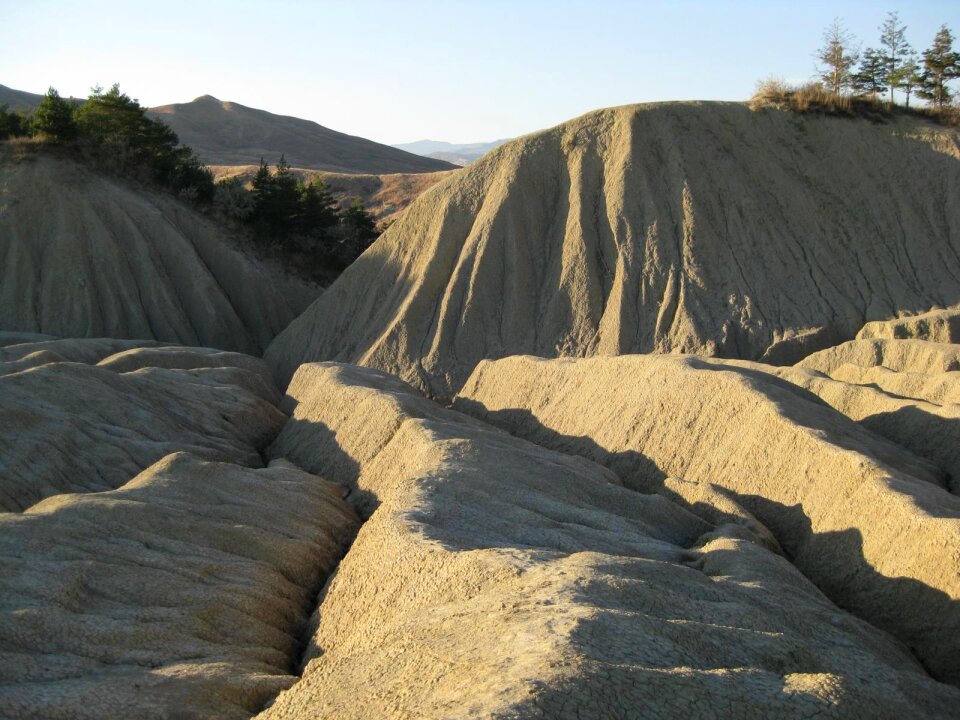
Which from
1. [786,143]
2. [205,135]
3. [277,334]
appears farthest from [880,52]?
[205,135]

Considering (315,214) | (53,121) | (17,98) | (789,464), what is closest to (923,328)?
(789,464)

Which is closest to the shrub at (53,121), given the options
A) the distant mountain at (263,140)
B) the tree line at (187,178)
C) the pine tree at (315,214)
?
the tree line at (187,178)

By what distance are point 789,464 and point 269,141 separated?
299 ft

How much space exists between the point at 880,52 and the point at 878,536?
102 ft

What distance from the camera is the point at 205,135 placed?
96.9 m

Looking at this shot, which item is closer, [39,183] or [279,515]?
[279,515]

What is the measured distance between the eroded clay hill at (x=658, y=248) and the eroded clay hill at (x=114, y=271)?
3.94 metres

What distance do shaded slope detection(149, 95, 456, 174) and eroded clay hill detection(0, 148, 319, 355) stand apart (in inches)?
1912

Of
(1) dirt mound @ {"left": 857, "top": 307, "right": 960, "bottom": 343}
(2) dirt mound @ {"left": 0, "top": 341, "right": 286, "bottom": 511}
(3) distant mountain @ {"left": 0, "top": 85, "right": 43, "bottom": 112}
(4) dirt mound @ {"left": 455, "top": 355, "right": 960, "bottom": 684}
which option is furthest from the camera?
(3) distant mountain @ {"left": 0, "top": 85, "right": 43, "bottom": 112}

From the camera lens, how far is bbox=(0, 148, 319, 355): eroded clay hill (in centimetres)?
3569

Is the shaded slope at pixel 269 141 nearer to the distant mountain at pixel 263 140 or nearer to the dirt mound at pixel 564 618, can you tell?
the distant mountain at pixel 263 140

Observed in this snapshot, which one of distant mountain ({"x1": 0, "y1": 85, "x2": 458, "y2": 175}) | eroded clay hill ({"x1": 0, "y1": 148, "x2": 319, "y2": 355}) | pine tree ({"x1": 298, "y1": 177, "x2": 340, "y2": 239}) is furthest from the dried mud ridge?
distant mountain ({"x1": 0, "y1": 85, "x2": 458, "y2": 175})

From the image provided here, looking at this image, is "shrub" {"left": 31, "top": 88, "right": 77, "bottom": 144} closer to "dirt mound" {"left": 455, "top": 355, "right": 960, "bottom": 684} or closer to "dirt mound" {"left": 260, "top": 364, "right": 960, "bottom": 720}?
"dirt mound" {"left": 455, "top": 355, "right": 960, "bottom": 684}

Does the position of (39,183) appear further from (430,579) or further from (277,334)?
(430,579)
